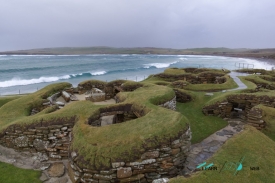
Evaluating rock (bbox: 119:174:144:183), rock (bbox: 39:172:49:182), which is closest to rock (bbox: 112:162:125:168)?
rock (bbox: 119:174:144:183)

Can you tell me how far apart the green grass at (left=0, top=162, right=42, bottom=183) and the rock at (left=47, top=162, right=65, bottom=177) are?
447 mm

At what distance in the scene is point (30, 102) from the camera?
13.5m

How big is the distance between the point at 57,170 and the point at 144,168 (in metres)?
4.02

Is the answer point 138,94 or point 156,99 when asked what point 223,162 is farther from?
point 138,94

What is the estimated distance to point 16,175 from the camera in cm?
769

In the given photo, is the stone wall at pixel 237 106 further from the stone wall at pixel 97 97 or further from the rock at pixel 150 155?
the stone wall at pixel 97 97

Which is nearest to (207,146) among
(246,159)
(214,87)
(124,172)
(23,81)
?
(246,159)

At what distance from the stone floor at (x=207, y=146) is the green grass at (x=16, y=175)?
5687 mm

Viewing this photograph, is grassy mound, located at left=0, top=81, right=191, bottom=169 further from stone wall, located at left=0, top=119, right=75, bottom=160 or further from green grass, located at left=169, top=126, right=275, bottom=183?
green grass, located at left=169, top=126, right=275, bottom=183

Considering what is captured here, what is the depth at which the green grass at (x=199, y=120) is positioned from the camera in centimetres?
1077

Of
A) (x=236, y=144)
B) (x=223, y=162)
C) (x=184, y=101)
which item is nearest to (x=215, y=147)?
(x=236, y=144)

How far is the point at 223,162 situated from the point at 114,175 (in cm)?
368

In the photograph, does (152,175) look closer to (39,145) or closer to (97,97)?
(39,145)

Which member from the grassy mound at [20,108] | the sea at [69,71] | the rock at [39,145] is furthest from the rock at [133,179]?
the sea at [69,71]
